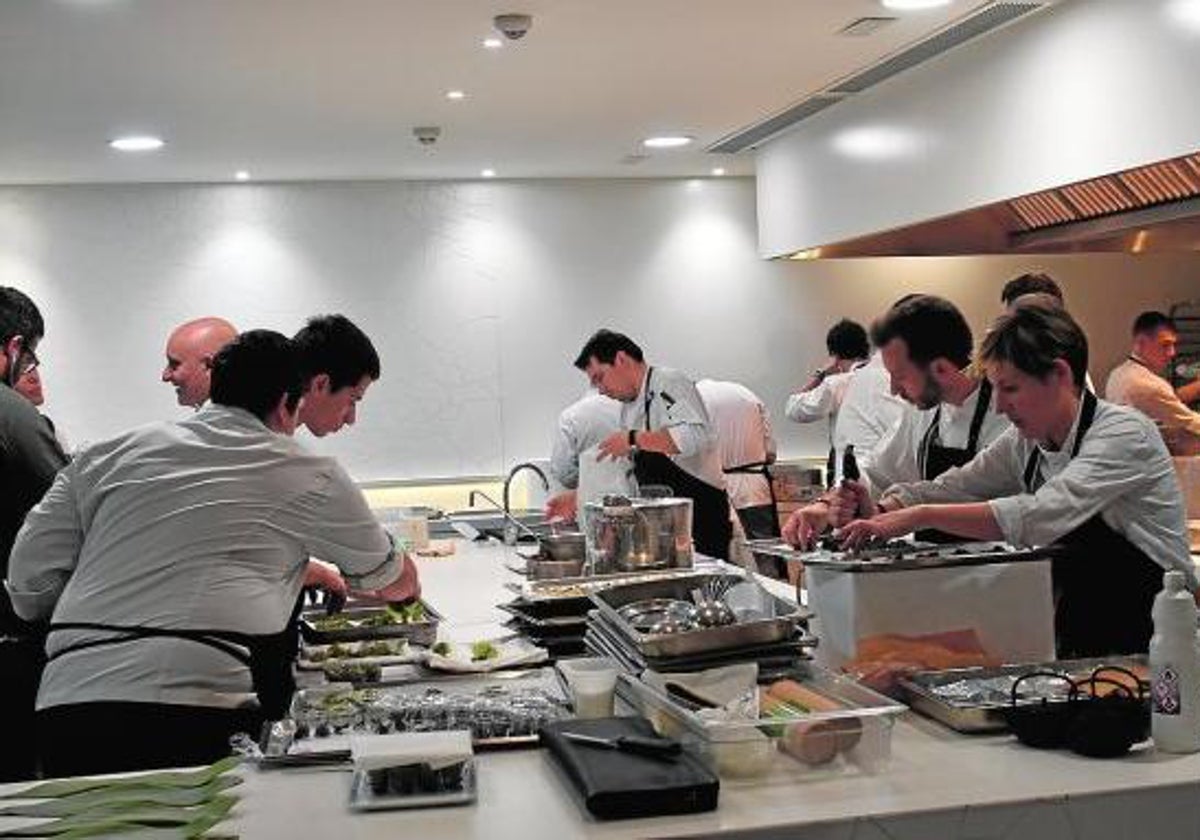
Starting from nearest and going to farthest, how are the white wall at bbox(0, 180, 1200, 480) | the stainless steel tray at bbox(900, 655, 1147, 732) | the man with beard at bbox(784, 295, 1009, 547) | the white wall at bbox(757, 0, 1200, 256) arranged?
the stainless steel tray at bbox(900, 655, 1147, 732) < the man with beard at bbox(784, 295, 1009, 547) < the white wall at bbox(757, 0, 1200, 256) < the white wall at bbox(0, 180, 1200, 480)

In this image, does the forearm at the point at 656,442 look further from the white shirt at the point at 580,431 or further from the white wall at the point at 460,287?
the white wall at the point at 460,287

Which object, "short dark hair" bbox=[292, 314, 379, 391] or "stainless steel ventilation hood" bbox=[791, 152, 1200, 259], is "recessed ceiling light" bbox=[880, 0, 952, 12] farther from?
"short dark hair" bbox=[292, 314, 379, 391]

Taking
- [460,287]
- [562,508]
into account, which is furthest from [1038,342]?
[460,287]

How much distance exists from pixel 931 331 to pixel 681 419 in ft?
6.06

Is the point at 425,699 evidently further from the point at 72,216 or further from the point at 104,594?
the point at 72,216

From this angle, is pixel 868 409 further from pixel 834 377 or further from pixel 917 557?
pixel 917 557

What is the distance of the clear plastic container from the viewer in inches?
73.4

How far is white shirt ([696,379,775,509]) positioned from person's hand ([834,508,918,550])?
13.2 ft

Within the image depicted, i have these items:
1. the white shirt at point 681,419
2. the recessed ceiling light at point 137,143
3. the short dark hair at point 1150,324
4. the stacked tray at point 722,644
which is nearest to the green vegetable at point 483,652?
the stacked tray at point 722,644

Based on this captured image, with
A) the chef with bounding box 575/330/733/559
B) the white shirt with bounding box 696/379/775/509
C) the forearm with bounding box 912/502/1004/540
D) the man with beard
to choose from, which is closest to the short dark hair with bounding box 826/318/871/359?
the white shirt with bounding box 696/379/775/509

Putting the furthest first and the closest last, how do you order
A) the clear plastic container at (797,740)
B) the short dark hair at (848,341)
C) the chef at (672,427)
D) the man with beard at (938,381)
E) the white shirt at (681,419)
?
the short dark hair at (848,341) → the white shirt at (681,419) → the chef at (672,427) → the man with beard at (938,381) → the clear plastic container at (797,740)

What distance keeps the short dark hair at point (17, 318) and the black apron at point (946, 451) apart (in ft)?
7.42

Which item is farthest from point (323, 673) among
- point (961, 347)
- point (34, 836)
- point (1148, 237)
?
point (1148, 237)

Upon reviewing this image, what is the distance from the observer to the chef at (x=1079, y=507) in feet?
8.27
